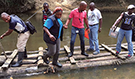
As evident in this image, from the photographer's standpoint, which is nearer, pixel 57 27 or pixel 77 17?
pixel 57 27

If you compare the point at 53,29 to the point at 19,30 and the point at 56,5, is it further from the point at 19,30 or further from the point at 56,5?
the point at 56,5

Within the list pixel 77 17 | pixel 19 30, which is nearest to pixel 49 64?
pixel 19 30

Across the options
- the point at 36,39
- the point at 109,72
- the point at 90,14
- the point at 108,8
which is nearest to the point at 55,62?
the point at 109,72

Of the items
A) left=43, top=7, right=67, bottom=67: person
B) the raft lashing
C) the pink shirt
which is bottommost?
the raft lashing

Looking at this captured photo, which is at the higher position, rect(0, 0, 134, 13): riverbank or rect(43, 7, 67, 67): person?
rect(0, 0, 134, 13): riverbank

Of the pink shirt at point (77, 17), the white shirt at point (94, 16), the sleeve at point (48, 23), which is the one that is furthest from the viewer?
the white shirt at point (94, 16)

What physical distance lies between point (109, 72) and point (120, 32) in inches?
54.7

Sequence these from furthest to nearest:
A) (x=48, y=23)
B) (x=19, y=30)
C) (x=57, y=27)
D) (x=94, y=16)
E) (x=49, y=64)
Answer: (x=94, y=16)
(x=49, y=64)
(x=19, y=30)
(x=57, y=27)
(x=48, y=23)

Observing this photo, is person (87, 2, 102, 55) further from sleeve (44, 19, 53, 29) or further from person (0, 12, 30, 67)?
person (0, 12, 30, 67)

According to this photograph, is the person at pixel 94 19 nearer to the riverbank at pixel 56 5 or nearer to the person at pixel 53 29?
the person at pixel 53 29

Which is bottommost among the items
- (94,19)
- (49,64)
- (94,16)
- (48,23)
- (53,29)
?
(49,64)

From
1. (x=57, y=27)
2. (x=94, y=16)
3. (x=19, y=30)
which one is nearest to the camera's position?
(x=57, y=27)

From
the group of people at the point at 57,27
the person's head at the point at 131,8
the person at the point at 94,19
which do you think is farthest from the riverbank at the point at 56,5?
the person's head at the point at 131,8

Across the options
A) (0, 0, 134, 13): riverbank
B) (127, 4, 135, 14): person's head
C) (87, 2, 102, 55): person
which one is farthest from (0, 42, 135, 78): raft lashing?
(0, 0, 134, 13): riverbank
